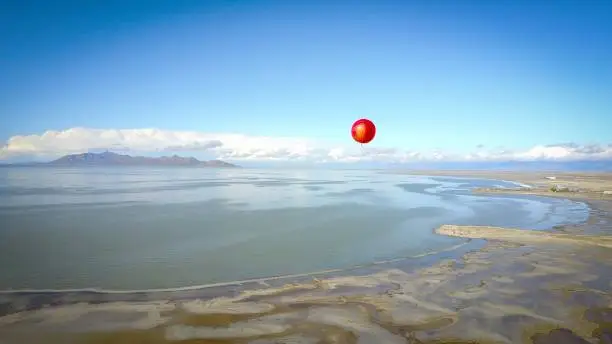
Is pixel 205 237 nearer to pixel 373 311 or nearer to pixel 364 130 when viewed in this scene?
pixel 364 130

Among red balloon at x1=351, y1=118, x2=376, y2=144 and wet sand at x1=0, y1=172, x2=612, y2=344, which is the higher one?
red balloon at x1=351, y1=118, x2=376, y2=144

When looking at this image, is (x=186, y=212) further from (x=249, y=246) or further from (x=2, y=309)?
(x=2, y=309)

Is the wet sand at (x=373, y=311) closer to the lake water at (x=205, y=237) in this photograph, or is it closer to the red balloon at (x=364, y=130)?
the lake water at (x=205, y=237)

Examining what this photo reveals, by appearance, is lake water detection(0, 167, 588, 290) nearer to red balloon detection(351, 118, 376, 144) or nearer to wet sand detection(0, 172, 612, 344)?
wet sand detection(0, 172, 612, 344)

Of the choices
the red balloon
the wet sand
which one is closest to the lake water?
the wet sand

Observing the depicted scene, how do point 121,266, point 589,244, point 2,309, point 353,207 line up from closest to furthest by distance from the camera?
point 2,309, point 121,266, point 589,244, point 353,207

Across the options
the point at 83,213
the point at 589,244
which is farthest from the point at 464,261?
the point at 83,213
